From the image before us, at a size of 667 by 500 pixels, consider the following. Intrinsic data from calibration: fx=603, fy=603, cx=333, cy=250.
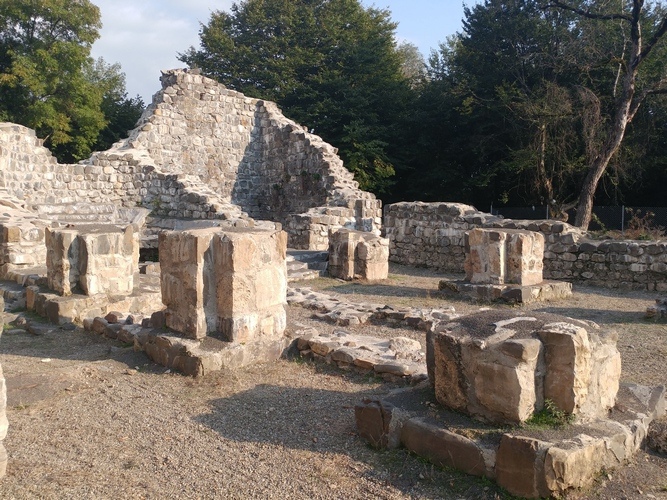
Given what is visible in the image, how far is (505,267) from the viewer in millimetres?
10570

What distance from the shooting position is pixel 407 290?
11266mm

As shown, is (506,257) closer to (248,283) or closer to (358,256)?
(358,256)

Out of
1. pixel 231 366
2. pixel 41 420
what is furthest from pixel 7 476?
pixel 231 366

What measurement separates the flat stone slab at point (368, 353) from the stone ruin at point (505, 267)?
4.28 metres

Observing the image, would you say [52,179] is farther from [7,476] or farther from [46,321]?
[7,476]

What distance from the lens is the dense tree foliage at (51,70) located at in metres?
24.2

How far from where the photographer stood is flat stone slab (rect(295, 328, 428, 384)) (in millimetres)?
5281

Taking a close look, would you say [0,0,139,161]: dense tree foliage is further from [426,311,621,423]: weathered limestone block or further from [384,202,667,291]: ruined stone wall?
[426,311,621,423]: weathered limestone block

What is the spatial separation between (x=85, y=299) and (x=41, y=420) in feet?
11.5

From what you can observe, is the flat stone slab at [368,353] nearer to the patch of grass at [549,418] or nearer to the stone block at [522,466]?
A: the patch of grass at [549,418]

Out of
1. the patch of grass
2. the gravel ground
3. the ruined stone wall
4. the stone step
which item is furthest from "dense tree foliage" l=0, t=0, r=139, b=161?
the patch of grass

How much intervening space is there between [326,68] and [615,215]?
14.9 meters

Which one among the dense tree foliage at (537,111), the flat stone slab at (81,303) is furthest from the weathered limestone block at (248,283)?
the dense tree foliage at (537,111)

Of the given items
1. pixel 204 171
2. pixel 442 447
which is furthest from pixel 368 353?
pixel 204 171
